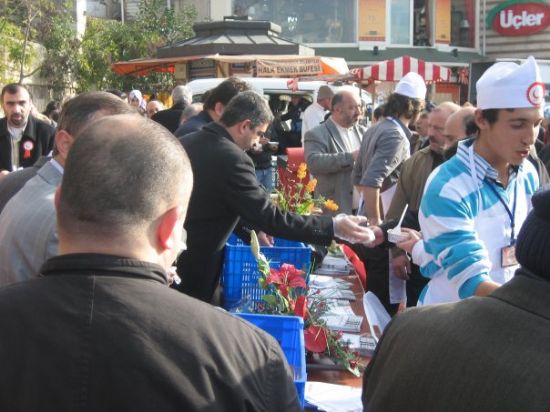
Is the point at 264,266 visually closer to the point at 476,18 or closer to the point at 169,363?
the point at 169,363

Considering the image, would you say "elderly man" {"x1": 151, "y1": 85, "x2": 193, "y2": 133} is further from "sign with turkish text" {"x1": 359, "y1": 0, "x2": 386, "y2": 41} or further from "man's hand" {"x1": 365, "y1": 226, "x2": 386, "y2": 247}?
"sign with turkish text" {"x1": 359, "y1": 0, "x2": 386, "y2": 41}

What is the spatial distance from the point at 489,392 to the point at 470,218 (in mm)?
1491

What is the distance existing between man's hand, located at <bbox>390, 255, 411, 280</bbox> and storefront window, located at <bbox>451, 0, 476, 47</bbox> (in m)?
28.7

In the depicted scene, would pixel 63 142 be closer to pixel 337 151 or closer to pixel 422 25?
pixel 337 151

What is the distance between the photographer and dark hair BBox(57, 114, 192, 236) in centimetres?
157

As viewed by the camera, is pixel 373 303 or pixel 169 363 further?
pixel 373 303

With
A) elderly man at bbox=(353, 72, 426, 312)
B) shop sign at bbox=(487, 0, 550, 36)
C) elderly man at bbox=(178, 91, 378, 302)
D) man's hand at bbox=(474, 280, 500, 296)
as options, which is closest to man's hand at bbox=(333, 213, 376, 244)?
elderly man at bbox=(178, 91, 378, 302)

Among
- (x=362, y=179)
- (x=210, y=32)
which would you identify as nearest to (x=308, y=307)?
(x=362, y=179)

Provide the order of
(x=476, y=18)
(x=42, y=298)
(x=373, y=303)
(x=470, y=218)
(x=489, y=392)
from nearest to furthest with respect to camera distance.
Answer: (x=489, y=392)
(x=42, y=298)
(x=470, y=218)
(x=373, y=303)
(x=476, y=18)

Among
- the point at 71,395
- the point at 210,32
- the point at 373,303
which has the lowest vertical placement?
the point at 373,303

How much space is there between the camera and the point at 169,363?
1495 mm

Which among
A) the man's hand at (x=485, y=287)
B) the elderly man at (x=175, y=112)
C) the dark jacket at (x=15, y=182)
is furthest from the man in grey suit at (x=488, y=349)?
the elderly man at (x=175, y=112)

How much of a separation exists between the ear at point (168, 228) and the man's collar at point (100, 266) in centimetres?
7

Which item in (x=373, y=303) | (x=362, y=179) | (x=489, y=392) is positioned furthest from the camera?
(x=362, y=179)
